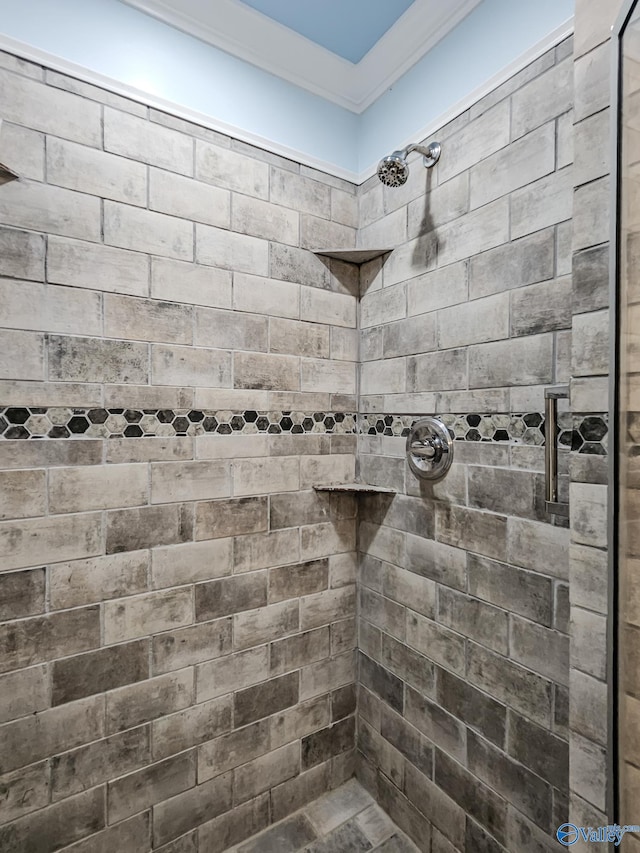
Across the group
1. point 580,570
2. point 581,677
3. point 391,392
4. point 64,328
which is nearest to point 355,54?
point 391,392

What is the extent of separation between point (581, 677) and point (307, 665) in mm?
→ 1013

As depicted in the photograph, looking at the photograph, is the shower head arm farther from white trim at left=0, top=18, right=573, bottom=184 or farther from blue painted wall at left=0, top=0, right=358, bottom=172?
blue painted wall at left=0, top=0, right=358, bottom=172

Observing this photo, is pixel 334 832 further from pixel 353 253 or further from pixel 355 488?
pixel 353 253

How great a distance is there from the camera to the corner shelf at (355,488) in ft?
5.33

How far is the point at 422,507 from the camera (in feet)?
4.95

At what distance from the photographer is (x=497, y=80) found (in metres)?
1.26

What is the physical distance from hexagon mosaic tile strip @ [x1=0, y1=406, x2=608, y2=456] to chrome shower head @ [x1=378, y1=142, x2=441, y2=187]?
77cm

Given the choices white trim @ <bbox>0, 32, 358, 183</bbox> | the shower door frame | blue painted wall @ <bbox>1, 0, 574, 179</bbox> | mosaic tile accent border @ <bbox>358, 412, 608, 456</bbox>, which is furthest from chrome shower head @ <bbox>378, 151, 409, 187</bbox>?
mosaic tile accent border @ <bbox>358, 412, 608, 456</bbox>

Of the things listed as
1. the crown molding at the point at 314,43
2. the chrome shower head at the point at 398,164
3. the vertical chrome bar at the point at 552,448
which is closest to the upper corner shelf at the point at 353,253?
the chrome shower head at the point at 398,164

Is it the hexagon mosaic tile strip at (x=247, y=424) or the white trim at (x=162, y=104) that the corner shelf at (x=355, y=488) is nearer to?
the hexagon mosaic tile strip at (x=247, y=424)

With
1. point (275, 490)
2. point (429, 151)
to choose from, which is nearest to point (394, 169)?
point (429, 151)

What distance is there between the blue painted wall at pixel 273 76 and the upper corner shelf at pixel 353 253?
342 millimetres

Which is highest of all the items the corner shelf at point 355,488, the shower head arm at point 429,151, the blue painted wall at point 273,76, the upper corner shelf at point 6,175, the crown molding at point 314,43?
the crown molding at point 314,43

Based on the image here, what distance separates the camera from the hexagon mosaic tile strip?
1.09 metres
